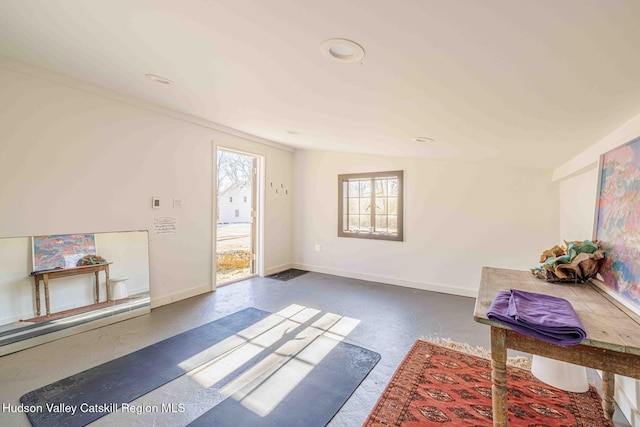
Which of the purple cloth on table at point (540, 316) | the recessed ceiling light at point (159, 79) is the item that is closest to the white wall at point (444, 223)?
the purple cloth on table at point (540, 316)

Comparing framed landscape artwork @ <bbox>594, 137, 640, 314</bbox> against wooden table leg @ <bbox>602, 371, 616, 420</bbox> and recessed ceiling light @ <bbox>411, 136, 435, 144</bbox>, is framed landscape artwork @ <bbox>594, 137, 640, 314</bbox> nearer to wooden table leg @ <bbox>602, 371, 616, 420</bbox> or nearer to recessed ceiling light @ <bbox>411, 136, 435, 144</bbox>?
wooden table leg @ <bbox>602, 371, 616, 420</bbox>

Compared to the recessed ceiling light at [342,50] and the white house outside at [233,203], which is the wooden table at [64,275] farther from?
the white house outside at [233,203]

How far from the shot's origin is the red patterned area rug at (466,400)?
155 centimetres

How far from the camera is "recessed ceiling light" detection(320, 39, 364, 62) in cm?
125

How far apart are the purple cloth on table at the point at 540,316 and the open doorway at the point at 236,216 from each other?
3704 millimetres

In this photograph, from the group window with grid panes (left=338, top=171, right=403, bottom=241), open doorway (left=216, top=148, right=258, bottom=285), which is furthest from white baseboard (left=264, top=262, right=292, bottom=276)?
window with grid panes (left=338, top=171, right=403, bottom=241)

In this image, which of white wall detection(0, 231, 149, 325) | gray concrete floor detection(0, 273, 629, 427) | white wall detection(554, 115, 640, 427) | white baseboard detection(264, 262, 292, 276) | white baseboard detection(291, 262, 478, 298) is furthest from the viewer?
white baseboard detection(264, 262, 292, 276)

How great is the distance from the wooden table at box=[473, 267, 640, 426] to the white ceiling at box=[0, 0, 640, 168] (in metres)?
0.93

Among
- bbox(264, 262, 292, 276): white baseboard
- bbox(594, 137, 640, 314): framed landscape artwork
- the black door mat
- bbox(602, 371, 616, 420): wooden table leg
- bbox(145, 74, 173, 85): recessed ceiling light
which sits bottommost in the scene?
the black door mat

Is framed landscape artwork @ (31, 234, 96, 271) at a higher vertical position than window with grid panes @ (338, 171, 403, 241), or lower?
lower

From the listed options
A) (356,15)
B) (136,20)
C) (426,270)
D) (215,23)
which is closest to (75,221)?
(136,20)

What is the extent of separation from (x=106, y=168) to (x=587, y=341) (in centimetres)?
376

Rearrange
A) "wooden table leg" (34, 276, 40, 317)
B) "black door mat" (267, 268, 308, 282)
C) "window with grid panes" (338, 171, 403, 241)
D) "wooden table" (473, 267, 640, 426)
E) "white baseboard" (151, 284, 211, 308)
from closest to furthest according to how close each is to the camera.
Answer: "wooden table" (473, 267, 640, 426) < "wooden table leg" (34, 276, 40, 317) < "white baseboard" (151, 284, 211, 308) < "window with grid panes" (338, 171, 403, 241) < "black door mat" (267, 268, 308, 282)

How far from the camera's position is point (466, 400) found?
171 centimetres
